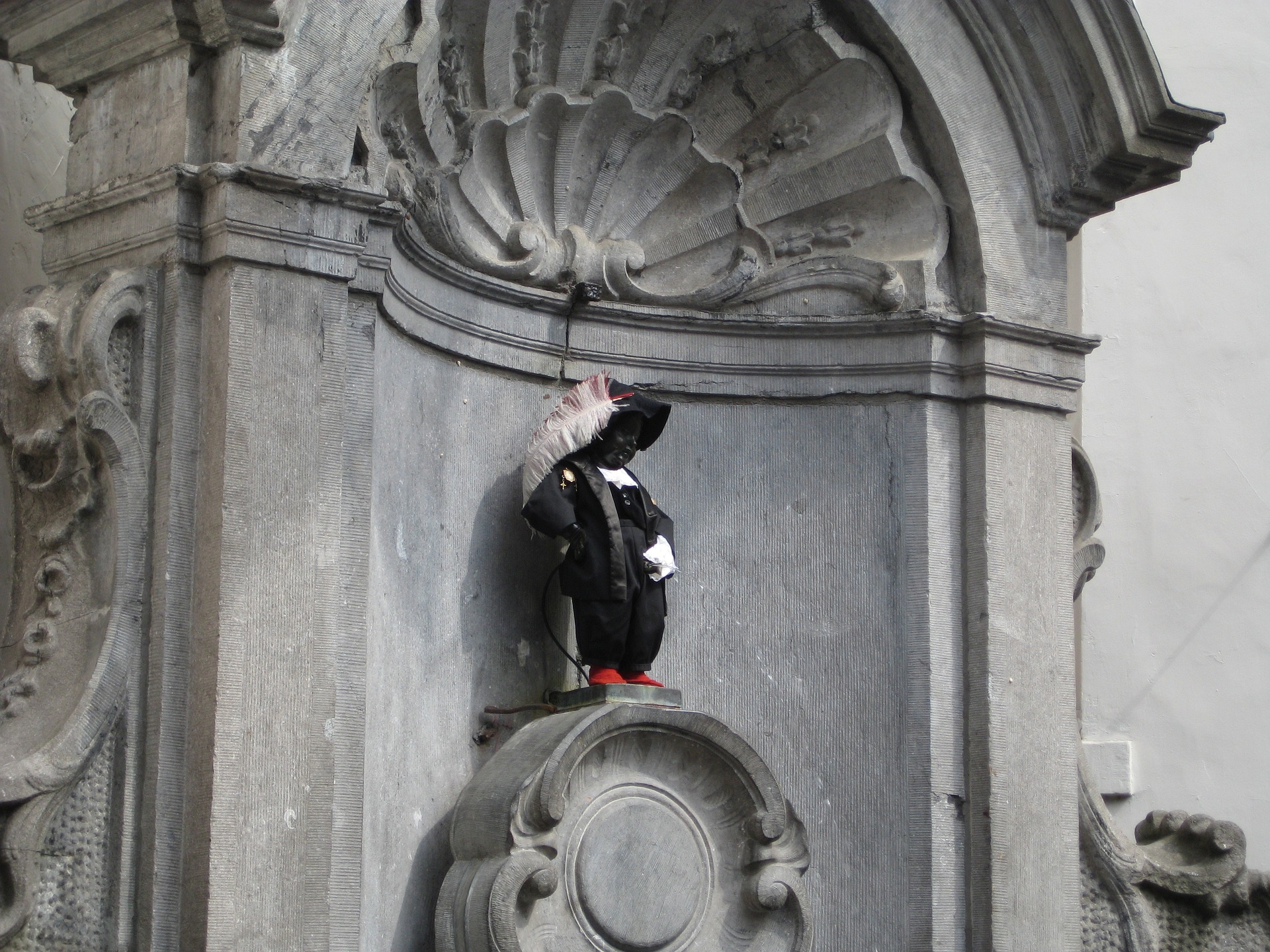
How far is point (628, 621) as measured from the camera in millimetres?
5074

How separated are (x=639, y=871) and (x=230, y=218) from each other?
6.13ft

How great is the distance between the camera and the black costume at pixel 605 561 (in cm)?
503

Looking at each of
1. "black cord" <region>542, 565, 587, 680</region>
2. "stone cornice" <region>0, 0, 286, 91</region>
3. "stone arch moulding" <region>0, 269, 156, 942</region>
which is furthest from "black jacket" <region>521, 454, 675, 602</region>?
"stone cornice" <region>0, 0, 286, 91</region>

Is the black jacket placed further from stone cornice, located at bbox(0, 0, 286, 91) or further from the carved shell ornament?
stone cornice, located at bbox(0, 0, 286, 91)

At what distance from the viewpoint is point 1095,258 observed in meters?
7.36

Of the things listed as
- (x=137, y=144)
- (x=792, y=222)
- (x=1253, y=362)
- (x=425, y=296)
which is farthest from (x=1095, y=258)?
(x=137, y=144)

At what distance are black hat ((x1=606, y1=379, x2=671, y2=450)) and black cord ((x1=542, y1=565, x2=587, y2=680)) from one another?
430mm

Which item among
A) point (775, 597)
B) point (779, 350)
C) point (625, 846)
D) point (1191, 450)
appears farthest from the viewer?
point (1191, 450)

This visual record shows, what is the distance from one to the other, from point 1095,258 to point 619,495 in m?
2.97

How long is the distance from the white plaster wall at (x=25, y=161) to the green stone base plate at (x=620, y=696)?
1.90m

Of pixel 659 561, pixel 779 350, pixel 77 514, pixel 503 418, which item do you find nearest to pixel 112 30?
pixel 77 514

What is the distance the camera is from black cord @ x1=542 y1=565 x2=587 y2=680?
5227 millimetres

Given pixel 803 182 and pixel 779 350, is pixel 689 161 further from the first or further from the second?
pixel 779 350

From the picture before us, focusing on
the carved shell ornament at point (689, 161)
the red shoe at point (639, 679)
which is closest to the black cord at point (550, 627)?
the red shoe at point (639, 679)
